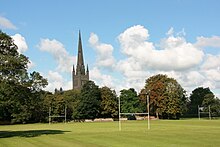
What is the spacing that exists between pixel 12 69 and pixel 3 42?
3714 millimetres

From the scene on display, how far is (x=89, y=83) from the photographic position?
4825 inches

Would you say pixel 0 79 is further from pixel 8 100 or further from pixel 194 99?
pixel 194 99

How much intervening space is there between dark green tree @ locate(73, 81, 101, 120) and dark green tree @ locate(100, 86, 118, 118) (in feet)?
5.79

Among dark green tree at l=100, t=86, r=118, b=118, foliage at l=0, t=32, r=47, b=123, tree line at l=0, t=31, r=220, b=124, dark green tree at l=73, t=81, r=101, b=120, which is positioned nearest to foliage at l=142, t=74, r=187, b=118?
tree line at l=0, t=31, r=220, b=124

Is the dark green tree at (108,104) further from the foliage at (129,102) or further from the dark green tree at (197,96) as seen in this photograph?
the dark green tree at (197,96)

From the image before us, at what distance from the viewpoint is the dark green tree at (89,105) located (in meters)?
114

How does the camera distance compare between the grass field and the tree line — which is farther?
the tree line

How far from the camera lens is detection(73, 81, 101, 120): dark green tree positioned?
114 m

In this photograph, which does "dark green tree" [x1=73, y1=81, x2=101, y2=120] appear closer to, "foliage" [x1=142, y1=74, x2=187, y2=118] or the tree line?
the tree line

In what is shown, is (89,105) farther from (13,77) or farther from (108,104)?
(13,77)

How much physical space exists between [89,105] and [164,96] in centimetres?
2522

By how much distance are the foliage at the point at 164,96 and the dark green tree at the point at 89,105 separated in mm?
17401

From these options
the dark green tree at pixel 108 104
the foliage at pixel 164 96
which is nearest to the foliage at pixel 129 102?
the dark green tree at pixel 108 104

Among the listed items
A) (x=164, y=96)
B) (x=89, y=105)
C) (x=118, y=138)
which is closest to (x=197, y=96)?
(x=164, y=96)
